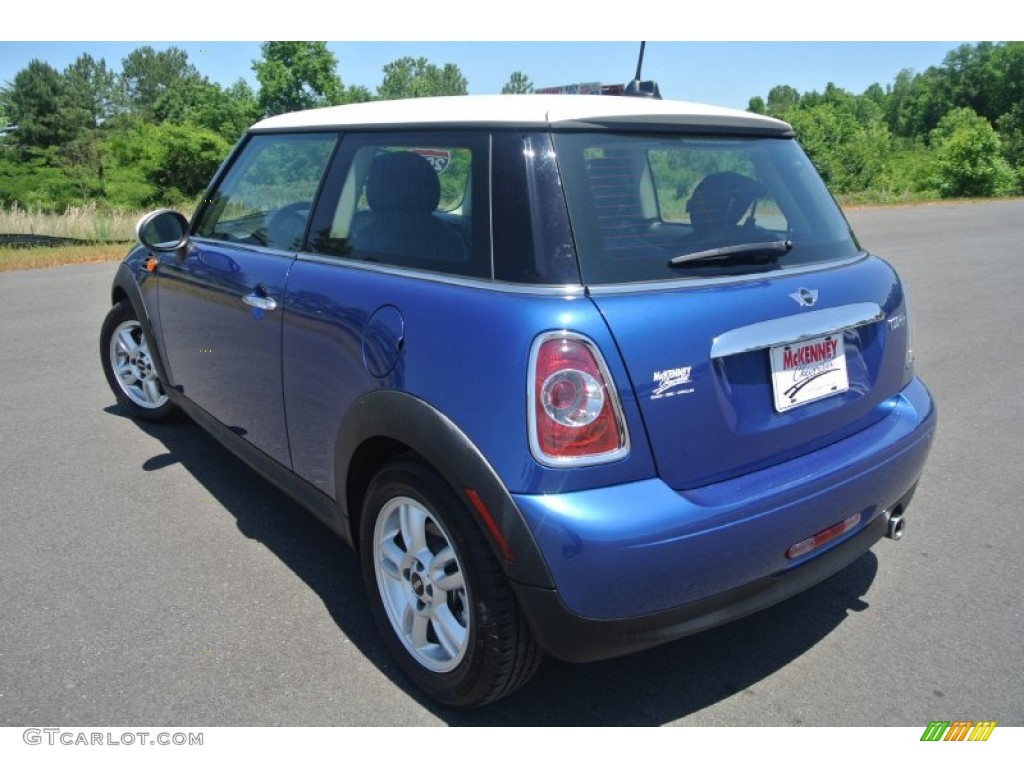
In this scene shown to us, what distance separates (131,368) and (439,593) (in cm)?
334

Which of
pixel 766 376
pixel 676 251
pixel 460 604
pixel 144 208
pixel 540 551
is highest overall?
pixel 676 251

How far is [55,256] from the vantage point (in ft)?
41.9

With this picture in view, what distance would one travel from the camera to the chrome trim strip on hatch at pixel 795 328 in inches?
85.4

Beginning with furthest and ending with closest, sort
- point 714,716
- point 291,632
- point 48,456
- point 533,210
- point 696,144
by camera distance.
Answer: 1. point 48,456
2. point 291,632
3. point 696,144
4. point 714,716
5. point 533,210

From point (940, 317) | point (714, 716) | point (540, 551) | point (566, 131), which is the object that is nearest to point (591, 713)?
point (714, 716)

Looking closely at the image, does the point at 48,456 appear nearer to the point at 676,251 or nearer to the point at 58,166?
the point at 676,251

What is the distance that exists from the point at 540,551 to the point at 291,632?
4.18 feet

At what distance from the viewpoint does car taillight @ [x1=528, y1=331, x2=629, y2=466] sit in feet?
6.59

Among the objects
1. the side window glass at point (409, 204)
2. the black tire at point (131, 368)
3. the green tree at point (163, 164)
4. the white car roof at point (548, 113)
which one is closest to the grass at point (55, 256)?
the black tire at point (131, 368)

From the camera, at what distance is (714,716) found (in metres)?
2.40

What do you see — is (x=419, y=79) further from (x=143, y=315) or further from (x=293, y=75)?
(x=143, y=315)

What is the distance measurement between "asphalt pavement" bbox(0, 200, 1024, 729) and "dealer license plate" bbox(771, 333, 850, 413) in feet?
3.01

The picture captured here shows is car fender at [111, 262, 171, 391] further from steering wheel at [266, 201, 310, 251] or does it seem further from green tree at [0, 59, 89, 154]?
green tree at [0, 59, 89, 154]

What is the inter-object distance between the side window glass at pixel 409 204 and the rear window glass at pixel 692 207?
0.31 m
